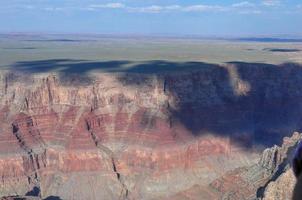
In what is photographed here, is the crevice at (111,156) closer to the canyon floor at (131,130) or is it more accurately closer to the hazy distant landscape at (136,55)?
the canyon floor at (131,130)

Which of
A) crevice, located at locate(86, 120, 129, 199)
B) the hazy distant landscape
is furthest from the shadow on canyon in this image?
the hazy distant landscape

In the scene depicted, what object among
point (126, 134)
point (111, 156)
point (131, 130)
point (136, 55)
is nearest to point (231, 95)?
point (131, 130)

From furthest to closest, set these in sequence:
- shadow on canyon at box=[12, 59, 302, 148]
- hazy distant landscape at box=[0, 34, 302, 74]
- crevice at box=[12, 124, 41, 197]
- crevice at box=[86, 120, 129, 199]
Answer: hazy distant landscape at box=[0, 34, 302, 74] → shadow on canyon at box=[12, 59, 302, 148] → crevice at box=[12, 124, 41, 197] → crevice at box=[86, 120, 129, 199]

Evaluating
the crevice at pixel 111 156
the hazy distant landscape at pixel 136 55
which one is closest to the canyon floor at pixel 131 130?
the crevice at pixel 111 156

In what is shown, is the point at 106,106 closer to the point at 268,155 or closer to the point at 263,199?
the point at 268,155

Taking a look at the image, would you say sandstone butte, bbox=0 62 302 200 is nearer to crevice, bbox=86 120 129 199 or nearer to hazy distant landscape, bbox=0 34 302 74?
crevice, bbox=86 120 129 199

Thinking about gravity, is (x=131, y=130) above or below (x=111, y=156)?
above

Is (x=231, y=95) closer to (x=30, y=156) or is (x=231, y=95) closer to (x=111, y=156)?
(x=111, y=156)
